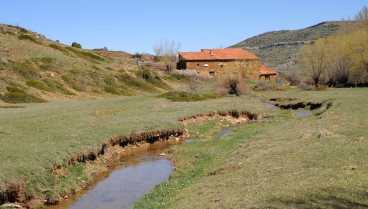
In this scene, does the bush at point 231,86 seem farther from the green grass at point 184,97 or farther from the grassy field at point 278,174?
the grassy field at point 278,174

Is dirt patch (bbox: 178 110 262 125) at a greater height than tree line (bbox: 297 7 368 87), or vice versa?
tree line (bbox: 297 7 368 87)

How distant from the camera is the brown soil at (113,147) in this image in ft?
42.3

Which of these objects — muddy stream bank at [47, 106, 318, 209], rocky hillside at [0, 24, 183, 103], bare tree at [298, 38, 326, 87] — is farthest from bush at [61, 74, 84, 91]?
bare tree at [298, 38, 326, 87]

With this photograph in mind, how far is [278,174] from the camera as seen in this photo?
12344 mm

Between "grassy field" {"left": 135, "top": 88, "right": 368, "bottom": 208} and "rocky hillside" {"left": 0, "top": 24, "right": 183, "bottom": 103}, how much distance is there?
121 ft

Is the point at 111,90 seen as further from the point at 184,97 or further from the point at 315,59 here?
the point at 315,59

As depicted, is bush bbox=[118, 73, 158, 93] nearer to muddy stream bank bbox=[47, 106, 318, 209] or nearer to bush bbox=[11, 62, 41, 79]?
bush bbox=[11, 62, 41, 79]

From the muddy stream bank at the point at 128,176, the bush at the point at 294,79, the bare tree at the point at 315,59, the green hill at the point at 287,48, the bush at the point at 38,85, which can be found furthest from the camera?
the green hill at the point at 287,48

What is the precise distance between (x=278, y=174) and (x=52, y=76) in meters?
57.7

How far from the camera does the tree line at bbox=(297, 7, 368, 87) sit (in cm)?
6656

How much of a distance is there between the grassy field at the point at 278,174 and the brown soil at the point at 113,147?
4.40m

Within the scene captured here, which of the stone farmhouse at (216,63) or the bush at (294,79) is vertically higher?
the stone farmhouse at (216,63)

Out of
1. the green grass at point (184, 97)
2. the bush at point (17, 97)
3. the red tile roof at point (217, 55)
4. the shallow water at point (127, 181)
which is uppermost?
the red tile roof at point (217, 55)

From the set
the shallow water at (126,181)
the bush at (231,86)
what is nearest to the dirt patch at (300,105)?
the bush at (231,86)
